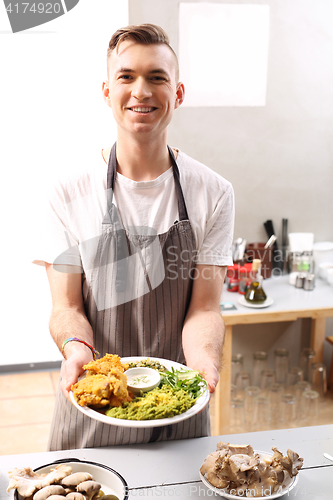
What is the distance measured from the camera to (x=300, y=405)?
130 inches

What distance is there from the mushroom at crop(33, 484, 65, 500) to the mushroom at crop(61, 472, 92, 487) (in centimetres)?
2

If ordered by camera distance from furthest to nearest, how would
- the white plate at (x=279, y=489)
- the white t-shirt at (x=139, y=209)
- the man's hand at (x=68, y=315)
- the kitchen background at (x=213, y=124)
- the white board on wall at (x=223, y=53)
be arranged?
the kitchen background at (x=213, y=124) → the white board on wall at (x=223, y=53) → the white t-shirt at (x=139, y=209) → the man's hand at (x=68, y=315) → the white plate at (x=279, y=489)

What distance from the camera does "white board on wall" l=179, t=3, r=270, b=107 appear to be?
3.05 m

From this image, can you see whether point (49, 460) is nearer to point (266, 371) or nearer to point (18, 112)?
point (266, 371)

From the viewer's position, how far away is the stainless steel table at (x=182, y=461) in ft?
4.04

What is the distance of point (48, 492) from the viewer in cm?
105

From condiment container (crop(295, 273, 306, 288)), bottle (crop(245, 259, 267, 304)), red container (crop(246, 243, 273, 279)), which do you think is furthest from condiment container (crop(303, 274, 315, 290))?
bottle (crop(245, 259, 267, 304))

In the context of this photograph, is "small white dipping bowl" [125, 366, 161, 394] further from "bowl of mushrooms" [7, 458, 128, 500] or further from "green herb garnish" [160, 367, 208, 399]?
"bowl of mushrooms" [7, 458, 128, 500]

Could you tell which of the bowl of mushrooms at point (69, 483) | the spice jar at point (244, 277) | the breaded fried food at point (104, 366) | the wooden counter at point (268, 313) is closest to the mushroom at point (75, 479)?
the bowl of mushrooms at point (69, 483)

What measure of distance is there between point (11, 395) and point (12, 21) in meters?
2.50

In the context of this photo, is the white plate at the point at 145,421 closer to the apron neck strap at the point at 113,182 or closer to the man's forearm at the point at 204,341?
the man's forearm at the point at 204,341

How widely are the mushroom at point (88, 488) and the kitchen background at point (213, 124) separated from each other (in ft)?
7.43

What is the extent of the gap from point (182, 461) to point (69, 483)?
360mm

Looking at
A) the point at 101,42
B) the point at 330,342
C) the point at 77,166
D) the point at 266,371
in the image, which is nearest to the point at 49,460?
the point at 77,166
